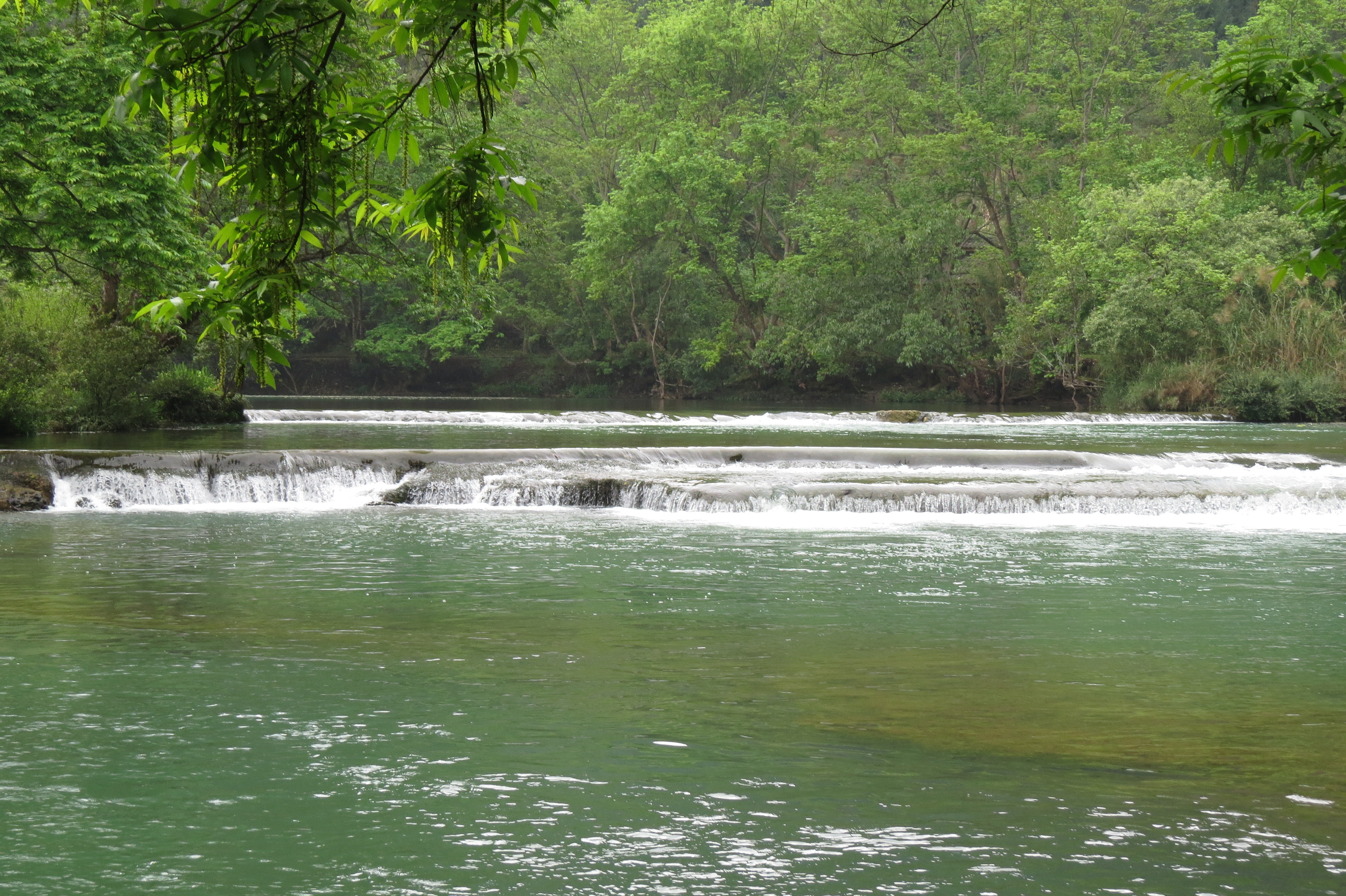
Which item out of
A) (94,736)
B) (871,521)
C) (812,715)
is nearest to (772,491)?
(871,521)

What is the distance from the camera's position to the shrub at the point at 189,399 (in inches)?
1212

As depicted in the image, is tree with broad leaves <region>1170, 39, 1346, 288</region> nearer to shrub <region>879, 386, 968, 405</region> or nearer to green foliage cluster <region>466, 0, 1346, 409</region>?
green foliage cluster <region>466, 0, 1346, 409</region>

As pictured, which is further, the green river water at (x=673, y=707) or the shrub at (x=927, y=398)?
the shrub at (x=927, y=398)

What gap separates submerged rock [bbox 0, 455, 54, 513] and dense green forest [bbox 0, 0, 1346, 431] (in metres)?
9.39

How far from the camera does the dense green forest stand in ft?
132

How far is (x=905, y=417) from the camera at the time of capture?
1439 inches

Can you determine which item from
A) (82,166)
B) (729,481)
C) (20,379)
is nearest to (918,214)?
(729,481)

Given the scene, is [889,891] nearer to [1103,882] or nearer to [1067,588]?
[1103,882]

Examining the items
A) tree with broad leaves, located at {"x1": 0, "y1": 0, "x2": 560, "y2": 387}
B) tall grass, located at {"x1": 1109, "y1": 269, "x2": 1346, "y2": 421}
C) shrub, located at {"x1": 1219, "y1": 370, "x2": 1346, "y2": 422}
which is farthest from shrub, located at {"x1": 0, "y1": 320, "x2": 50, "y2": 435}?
shrub, located at {"x1": 1219, "y1": 370, "x2": 1346, "y2": 422}

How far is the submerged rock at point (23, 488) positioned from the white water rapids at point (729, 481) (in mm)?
193

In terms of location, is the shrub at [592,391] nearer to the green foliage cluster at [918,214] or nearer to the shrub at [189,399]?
the green foliage cluster at [918,214]

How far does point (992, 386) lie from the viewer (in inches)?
1972

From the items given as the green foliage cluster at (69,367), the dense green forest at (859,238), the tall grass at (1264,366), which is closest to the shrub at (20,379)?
the green foliage cluster at (69,367)

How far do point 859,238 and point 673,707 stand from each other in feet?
142
